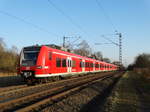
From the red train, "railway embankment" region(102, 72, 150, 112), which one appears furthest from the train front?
"railway embankment" region(102, 72, 150, 112)

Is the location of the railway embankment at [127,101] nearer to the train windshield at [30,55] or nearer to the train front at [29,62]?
the train front at [29,62]

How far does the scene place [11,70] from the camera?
4356 cm

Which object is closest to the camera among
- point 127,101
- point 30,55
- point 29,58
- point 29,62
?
point 127,101

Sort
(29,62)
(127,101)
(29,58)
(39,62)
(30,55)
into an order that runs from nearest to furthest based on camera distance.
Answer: (127,101) → (39,62) → (29,62) → (29,58) → (30,55)

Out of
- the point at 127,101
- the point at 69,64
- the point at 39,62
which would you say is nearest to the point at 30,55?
the point at 39,62

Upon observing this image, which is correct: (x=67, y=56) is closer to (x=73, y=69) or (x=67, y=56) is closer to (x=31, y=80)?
(x=73, y=69)

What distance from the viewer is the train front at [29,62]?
46.5 ft

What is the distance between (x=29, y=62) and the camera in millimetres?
14516

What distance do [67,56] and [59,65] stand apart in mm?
2590

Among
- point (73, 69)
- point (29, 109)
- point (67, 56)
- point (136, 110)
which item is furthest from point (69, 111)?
point (73, 69)

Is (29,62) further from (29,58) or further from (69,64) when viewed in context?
(69,64)

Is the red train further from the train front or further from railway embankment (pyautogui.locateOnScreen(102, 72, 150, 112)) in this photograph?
railway embankment (pyautogui.locateOnScreen(102, 72, 150, 112))

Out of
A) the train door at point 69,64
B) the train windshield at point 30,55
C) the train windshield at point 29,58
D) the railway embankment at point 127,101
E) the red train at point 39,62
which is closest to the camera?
the railway embankment at point 127,101

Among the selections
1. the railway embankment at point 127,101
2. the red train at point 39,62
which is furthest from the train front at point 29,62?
the railway embankment at point 127,101
